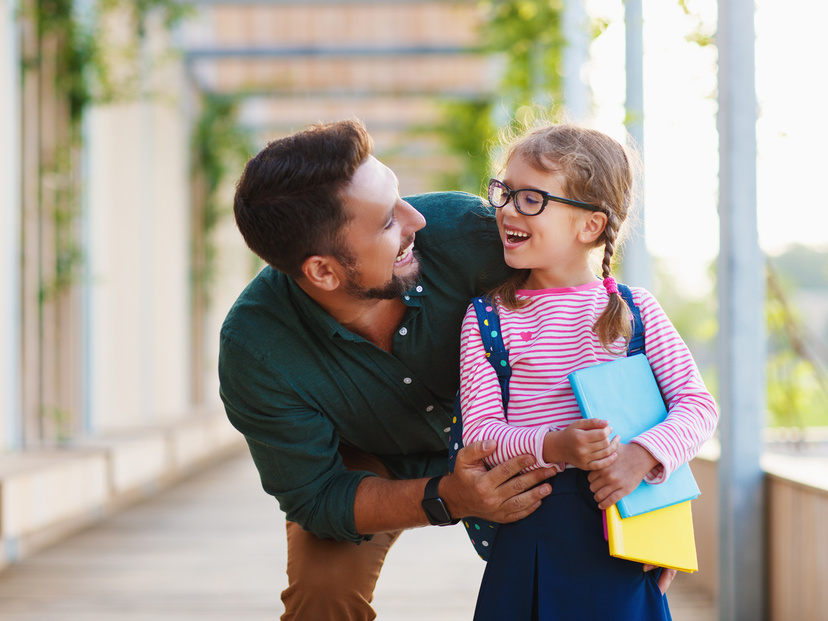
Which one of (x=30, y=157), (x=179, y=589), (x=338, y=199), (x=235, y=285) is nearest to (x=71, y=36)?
(x=30, y=157)

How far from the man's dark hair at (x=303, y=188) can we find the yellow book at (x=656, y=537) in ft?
2.60

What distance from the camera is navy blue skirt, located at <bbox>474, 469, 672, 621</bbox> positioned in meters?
1.54

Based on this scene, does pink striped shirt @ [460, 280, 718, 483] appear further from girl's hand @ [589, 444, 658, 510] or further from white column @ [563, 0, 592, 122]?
white column @ [563, 0, 592, 122]

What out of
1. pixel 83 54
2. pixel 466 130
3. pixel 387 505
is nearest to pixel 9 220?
pixel 83 54

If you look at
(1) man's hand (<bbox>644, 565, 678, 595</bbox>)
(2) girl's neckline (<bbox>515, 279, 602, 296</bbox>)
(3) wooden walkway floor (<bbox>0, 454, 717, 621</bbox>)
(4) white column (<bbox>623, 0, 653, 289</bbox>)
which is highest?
(4) white column (<bbox>623, 0, 653, 289</bbox>)

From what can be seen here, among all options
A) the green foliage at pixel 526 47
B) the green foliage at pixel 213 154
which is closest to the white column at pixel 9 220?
the green foliage at pixel 526 47

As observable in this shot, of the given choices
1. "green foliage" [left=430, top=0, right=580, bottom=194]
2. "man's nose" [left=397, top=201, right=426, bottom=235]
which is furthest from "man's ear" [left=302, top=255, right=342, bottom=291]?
"green foliage" [left=430, top=0, right=580, bottom=194]

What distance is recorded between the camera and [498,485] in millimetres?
1576

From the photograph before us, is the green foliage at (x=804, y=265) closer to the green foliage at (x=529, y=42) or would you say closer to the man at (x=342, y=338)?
the green foliage at (x=529, y=42)

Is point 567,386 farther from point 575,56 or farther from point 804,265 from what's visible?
point 575,56

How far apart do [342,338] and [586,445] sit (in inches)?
27.8

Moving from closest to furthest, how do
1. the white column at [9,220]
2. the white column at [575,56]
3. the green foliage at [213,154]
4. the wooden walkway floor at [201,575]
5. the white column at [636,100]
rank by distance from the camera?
1. the wooden walkway floor at [201,575]
2. the white column at [636,100]
3. the white column at [9,220]
4. the white column at [575,56]
5. the green foliage at [213,154]

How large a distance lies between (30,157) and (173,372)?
325 cm

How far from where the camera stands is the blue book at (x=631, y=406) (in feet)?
4.90
